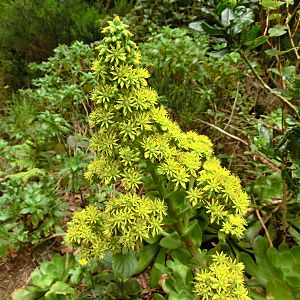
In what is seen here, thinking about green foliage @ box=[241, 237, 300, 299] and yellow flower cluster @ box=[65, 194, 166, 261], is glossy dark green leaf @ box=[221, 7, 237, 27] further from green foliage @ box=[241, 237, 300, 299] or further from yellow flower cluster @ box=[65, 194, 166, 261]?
green foliage @ box=[241, 237, 300, 299]

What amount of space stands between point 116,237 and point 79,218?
0.16 m

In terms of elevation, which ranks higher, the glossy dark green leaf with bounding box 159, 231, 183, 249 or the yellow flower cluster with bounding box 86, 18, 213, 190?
the yellow flower cluster with bounding box 86, 18, 213, 190

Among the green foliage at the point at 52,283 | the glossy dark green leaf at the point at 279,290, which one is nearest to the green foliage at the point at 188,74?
the green foliage at the point at 52,283

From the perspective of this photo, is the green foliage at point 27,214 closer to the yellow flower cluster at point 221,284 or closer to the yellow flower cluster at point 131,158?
the yellow flower cluster at point 131,158

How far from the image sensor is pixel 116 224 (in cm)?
143

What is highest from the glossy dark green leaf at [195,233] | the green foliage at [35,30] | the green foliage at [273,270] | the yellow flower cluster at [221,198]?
the green foliage at [35,30]

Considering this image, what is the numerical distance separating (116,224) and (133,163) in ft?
0.70

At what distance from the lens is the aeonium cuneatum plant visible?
4.40 feet

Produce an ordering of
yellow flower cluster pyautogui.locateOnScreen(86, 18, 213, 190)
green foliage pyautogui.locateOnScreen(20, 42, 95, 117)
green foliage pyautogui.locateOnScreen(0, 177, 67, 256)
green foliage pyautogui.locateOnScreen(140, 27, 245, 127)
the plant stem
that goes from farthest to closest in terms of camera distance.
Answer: green foliage pyautogui.locateOnScreen(20, 42, 95, 117) < green foliage pyautogui.locateOnScreen(140, 27, 245, 127) < green foliage pyautogui.locateOnScreen(0, 177, 67, 256) < the plant stem < yellow flower cluster pyautogui.locateOnScreen(86, 18, 213, 190)

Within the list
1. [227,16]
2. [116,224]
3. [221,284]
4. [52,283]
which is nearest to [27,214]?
[52,283]

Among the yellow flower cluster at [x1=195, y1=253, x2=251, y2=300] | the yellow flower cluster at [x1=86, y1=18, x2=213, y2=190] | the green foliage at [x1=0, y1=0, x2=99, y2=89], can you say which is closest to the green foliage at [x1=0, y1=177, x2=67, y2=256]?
the yellow flower cluster at [x1=86, y1=18, x2=213, y2=190]

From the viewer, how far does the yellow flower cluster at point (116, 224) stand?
1.41 m

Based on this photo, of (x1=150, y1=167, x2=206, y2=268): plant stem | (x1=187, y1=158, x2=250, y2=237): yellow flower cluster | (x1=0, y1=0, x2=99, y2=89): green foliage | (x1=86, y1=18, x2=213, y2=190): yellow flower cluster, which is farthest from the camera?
(x1=0, y1=0, x2=99, y2=89): green foliage

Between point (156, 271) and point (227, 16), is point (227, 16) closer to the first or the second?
point (227, 16)
